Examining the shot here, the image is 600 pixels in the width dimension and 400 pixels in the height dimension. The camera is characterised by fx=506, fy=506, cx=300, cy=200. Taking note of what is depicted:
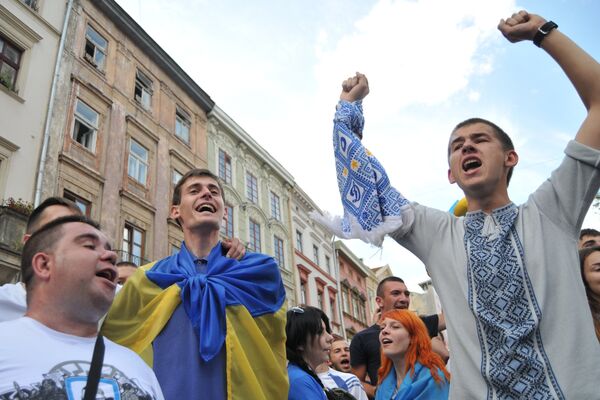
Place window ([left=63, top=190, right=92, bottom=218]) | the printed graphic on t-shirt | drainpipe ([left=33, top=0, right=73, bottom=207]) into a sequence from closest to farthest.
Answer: the printed graphic on t-shirt < drainpipe ([left=33, top=0, right=73, bottom=207]) < window ([left=63, top=190, right=92, bottom=218])

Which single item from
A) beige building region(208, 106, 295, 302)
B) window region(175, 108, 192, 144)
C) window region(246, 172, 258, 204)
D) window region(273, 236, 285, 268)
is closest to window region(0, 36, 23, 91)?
window region(175, 108, 192, 144)

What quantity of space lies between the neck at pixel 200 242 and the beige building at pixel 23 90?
28.8 ft

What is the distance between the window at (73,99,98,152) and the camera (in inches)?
567

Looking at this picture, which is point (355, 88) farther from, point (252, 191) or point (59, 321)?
point (252, 191)

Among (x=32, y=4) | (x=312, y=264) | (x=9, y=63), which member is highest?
(x=32, y=4)

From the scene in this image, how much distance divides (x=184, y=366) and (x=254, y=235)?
20456 mm

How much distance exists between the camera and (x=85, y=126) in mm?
14688

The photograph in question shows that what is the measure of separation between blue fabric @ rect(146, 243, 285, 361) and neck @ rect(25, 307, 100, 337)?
673mm

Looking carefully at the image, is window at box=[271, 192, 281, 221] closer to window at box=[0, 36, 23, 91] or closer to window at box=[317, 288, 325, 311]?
window at box=[317, 288, 325, 311]

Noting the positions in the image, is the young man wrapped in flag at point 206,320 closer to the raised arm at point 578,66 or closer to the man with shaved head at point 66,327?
the man with shaved head at point 66,327

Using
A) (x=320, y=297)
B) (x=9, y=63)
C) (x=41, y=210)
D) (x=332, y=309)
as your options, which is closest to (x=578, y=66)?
(x=41, y=210)

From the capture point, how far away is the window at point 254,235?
22.4 m

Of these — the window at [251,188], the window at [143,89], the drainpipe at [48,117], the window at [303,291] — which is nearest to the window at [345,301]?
the window at [303,291]

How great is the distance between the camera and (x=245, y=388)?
2541 mm
